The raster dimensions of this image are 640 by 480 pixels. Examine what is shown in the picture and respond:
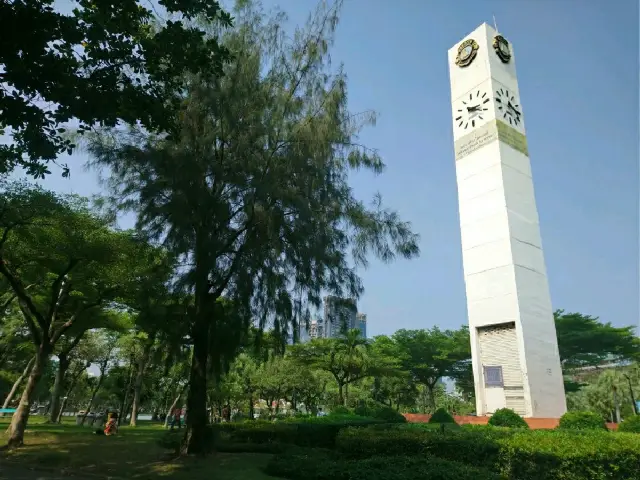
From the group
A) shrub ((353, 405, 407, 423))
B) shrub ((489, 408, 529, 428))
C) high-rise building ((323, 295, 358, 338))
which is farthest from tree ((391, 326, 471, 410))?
high-rise building ((323, 295, 358, 338))

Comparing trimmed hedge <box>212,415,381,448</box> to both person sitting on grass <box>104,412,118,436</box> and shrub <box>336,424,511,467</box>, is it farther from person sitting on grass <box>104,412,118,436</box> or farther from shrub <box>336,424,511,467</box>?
person sitting on grass <box>104,412,118,436</box>

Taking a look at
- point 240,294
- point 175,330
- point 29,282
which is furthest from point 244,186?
point 29,282

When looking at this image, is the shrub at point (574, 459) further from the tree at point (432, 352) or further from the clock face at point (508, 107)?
the tree at point (432, 352)

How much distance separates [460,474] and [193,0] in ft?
30.7

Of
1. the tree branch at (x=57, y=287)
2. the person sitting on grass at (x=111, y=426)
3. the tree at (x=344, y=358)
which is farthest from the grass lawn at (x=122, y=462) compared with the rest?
the tree at (x=344, y=358)

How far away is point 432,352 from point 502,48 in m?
29.4

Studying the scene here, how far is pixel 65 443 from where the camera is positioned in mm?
15555

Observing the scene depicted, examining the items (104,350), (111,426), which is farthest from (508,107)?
(104,350)

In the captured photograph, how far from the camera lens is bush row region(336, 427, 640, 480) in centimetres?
893

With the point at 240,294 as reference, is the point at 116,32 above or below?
above

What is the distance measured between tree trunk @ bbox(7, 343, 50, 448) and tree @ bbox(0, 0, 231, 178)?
10548 millimetres

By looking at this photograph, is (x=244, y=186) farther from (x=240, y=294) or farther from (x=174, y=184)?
(x=240, y=294)

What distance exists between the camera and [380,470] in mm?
9055

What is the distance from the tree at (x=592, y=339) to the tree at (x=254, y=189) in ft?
118
